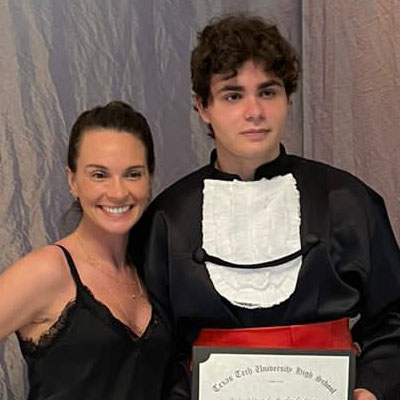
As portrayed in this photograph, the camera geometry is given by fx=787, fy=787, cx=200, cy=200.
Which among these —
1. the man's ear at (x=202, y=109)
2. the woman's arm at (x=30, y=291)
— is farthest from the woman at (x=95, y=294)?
the man's ear at (x=202, y=109)

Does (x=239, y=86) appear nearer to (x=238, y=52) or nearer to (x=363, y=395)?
(x=238, y=52)

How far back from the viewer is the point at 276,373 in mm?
1052

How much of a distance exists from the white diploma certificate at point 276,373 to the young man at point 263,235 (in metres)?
0.10

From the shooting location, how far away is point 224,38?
46.6 inches

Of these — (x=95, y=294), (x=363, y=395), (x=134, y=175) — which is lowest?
(x=363, y=395)

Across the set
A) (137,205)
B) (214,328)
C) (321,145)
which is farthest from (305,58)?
(214,328)

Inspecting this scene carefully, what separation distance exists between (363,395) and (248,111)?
44 centimetres

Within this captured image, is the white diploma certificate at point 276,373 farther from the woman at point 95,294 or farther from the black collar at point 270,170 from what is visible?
the black collar at point 270,170

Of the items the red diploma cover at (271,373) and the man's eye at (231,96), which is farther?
the man's eye at (231,96)

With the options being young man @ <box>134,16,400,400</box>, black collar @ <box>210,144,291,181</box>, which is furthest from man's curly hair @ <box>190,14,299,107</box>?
black collar @ <box>210,144,291,181</box>

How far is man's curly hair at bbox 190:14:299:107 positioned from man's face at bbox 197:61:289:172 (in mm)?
13

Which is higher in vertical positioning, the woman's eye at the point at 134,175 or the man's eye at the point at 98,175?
the man's eye at the point at 98,175

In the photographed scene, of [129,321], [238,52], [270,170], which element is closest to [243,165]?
[270,170]

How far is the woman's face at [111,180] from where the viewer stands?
121 centimetres
